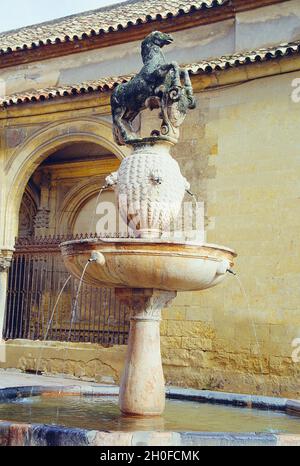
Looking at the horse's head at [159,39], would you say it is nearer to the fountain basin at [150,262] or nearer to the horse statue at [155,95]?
the horse statue at [155,95]

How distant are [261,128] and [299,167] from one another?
91 cm

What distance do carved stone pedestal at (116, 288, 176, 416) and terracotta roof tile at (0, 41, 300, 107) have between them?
554cm

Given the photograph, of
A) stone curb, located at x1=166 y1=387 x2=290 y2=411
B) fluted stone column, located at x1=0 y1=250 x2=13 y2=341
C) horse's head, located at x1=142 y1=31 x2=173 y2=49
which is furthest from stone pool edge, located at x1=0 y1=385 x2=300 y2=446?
fluted stone column, located at x1=0 y1=250 x2=13 y2=341

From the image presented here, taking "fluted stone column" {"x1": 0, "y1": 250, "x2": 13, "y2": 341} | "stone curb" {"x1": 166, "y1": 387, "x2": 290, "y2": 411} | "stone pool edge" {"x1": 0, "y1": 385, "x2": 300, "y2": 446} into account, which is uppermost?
"fluted stone column" {"x1": 0, "y1": 250, "x2": 13, "y2": 341}

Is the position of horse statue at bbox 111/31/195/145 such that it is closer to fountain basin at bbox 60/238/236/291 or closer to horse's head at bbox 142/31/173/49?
horse's head at bbox 142/31/173/49

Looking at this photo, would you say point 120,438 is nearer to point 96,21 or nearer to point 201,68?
point 201,68

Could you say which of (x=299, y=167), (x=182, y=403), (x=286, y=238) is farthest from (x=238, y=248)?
(x=182, y=403)

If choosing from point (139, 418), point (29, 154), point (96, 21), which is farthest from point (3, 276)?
point (139, 418)

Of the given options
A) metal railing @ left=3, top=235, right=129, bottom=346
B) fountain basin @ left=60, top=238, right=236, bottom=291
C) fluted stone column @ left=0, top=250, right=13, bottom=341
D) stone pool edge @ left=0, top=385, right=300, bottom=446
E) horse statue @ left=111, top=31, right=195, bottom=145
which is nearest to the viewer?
stone pool edge @ left=0, top=385, right=300, bottom=446

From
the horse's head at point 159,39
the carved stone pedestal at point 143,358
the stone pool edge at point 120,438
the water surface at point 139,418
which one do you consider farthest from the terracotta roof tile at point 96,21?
the stone pool edge at point 120,438

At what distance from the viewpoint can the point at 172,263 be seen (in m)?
4.95

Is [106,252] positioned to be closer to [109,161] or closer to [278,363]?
[278,363]

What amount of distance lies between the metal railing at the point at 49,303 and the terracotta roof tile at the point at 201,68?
2.63m

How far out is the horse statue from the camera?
5.99 m
